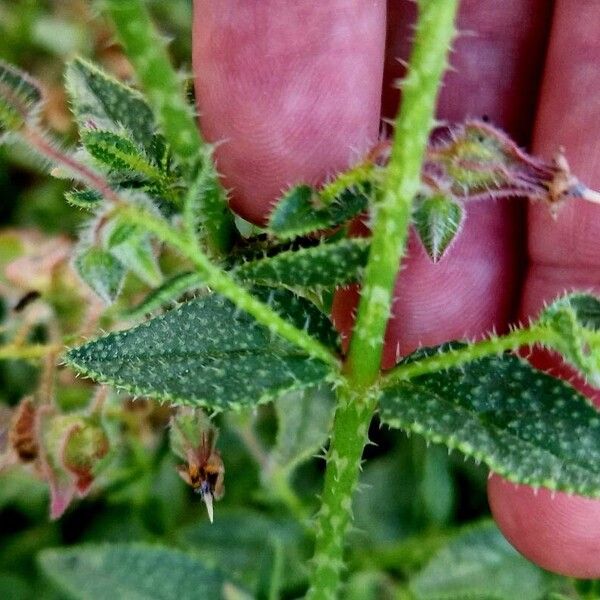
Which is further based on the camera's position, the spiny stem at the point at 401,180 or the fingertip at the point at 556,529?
the fingertip at the point at 556,529

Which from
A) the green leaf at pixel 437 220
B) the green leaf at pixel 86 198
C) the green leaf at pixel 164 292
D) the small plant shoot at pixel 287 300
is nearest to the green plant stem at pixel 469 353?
the small plant shoot at pixel 287 300

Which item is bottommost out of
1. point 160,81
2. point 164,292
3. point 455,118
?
point 164,292

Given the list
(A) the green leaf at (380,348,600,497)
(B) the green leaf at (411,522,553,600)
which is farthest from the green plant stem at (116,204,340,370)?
(B) the green leaf at (411,522,553,600)

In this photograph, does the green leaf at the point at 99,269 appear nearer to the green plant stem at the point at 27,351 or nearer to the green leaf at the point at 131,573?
the green plant stem at the point at 27,351

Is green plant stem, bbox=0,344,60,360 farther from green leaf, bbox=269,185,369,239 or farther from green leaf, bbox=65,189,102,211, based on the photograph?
green leaf, bbox=269,185,369,239

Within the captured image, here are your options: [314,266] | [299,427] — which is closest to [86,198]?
[314,266]

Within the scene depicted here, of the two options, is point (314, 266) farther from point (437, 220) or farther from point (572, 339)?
point (572, 339)
